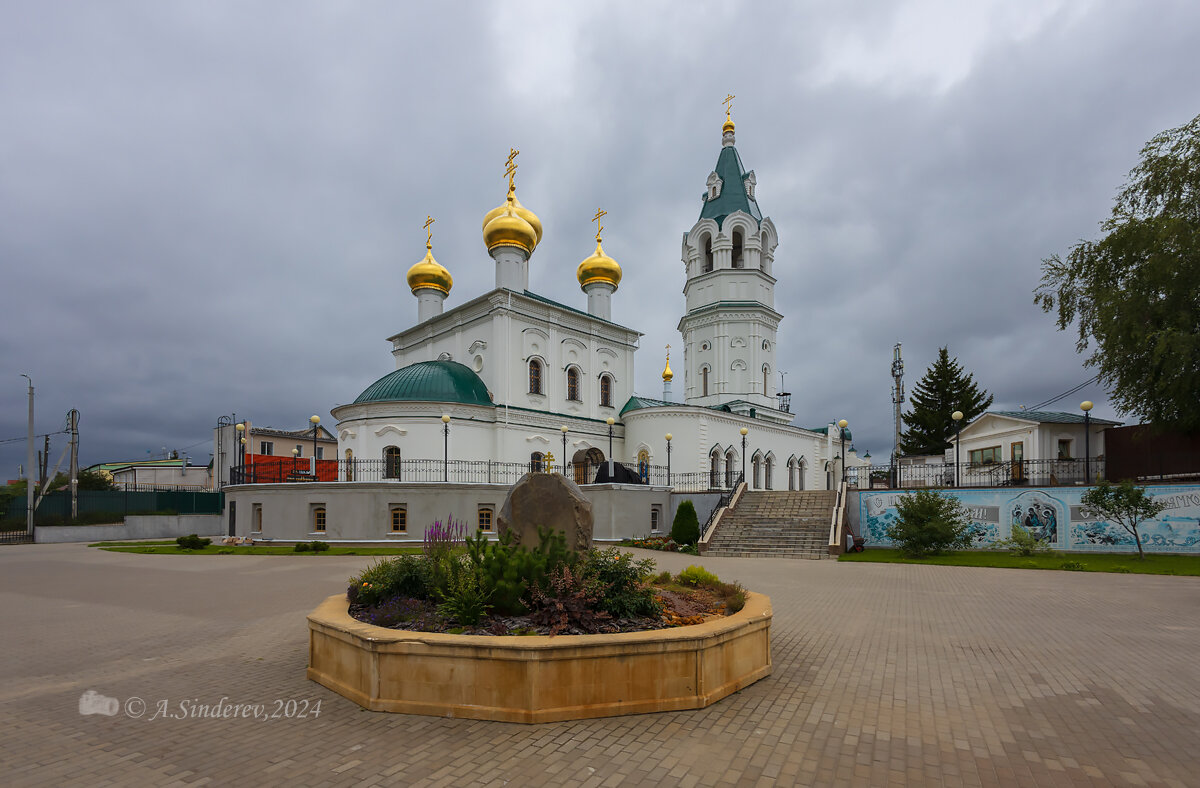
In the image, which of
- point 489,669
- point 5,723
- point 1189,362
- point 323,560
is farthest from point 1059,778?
point 1189,362

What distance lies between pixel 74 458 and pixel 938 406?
2159 inches

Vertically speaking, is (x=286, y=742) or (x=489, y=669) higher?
(x=489, y=669)

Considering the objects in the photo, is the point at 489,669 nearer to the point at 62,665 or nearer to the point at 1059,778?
the point at 1059,778

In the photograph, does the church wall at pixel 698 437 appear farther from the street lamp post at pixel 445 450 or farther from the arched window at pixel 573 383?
the street lamp post at pixel 445 450

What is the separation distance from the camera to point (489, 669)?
208 inches

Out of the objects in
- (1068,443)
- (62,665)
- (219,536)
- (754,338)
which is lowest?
(219,536)

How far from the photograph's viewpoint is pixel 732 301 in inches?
1524

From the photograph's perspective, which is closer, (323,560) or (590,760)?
(590,760)

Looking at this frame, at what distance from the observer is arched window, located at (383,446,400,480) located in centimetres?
2700

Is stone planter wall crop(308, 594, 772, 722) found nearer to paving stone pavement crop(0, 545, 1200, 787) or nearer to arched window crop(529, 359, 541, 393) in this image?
paving stone pavement crop(0, 545, 1200, 787)

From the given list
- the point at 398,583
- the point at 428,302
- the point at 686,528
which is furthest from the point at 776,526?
the point at 428,302

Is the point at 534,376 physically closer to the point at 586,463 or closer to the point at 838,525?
the point at 586,463

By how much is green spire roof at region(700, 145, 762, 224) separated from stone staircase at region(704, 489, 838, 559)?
814 inches

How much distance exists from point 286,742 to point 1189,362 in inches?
949
